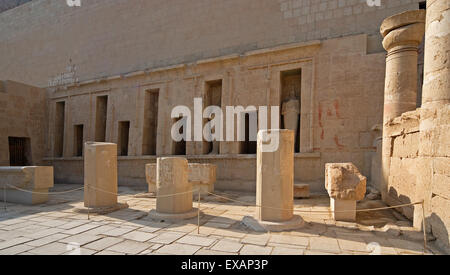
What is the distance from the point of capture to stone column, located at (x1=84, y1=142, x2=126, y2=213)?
20.5 ft

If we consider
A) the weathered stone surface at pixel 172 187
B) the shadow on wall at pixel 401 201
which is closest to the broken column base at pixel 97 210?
the weathered stone surface at pixel 172 187

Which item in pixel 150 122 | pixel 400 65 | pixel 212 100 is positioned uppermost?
pixel 400 65

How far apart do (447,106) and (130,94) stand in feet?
38.6

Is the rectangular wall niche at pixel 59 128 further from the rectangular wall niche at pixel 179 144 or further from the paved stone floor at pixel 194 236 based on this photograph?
the paved stone floor at pixel 194 236

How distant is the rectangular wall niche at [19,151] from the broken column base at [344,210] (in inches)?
594

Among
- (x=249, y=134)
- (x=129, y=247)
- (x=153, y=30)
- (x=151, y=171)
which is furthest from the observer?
(x=153, y=30)

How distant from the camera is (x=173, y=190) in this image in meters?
5.65

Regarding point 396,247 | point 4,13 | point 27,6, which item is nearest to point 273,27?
point 396,247

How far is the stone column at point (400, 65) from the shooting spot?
19.9 feet

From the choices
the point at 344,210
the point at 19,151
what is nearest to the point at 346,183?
the point at 344,210

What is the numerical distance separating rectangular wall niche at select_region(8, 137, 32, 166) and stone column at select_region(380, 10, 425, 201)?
16130 mm

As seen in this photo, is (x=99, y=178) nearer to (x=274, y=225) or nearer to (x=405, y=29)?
(x=274, y=225)

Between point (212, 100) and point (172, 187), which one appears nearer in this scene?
point (172, 187)

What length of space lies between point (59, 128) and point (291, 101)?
12825 mm
